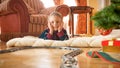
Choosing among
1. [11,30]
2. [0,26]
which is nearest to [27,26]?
[11,30]

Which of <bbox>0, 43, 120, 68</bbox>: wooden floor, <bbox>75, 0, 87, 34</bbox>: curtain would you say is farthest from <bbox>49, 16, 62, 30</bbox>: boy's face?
<bbox>75, 0, 87, 34</bbox>: curtain

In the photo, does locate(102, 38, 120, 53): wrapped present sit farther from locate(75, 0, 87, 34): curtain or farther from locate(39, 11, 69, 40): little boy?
locate(75, 0, 87, 34): curtain

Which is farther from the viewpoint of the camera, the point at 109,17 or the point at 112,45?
the point at 112,45

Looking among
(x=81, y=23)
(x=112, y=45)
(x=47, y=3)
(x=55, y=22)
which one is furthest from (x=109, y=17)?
(x=81, y=23)

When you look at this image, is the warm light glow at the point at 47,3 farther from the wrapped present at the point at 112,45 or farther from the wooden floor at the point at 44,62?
the wrapped present at the point at 112,45

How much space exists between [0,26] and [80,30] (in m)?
2.43

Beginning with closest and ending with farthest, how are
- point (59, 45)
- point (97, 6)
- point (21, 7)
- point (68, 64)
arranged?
point (68, 64) → point (59, 45) → point (21, 7) → point (97, 6)

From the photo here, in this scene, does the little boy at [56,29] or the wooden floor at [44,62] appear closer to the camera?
the wooden floor at [44,62]

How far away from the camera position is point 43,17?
4.00 metres

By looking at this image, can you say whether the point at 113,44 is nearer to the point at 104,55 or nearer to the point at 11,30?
the point at 104,55

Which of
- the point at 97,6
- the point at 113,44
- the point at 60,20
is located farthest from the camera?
the point at 97,6

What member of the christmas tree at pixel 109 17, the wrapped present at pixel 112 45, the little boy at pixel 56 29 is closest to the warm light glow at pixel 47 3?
the little boy at pixel 56 29

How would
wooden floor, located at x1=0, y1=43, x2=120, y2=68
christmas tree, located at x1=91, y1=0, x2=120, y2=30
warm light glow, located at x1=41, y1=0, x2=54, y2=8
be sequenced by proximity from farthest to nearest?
warm light glow, located at x1=41, y1=0, x2=54, y2=8, wooden floor, located at x1=0, y1=43, x2=120, y2=68, christmas tree, located at x1=91, y1=0, x2=120, y2=30

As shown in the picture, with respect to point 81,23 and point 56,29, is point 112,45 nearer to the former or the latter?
point 56,29
